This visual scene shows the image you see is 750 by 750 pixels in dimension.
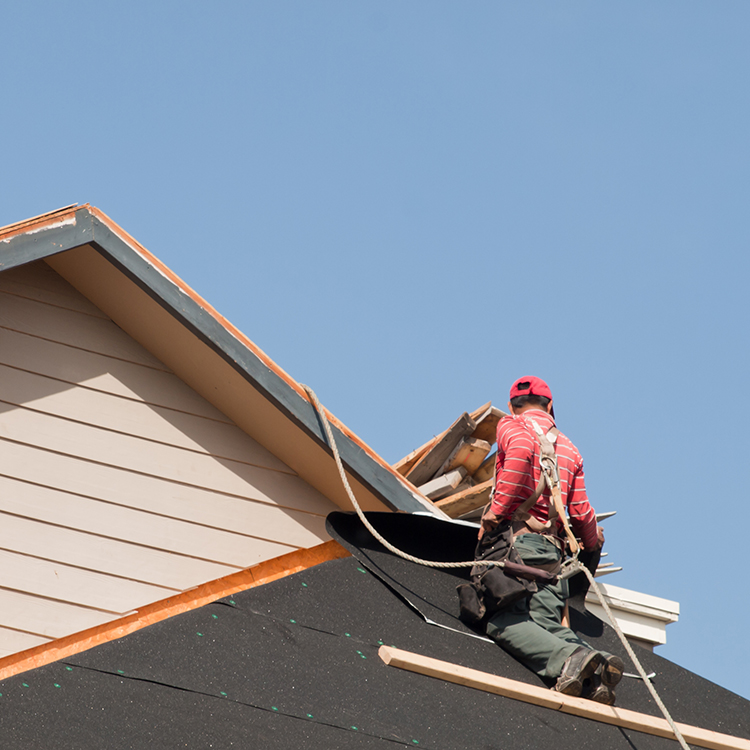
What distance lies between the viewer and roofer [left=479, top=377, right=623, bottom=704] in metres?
4.54

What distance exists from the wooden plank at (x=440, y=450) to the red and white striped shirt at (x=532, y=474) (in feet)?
3.98

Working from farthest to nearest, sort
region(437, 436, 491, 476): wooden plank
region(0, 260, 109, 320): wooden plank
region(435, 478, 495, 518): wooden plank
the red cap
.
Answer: region(437, 436, 491, 476): wooden plank → region(435, 478, 495, 518): wooden plank → the red cap → region(0, 260, 109, 320): wooden plank

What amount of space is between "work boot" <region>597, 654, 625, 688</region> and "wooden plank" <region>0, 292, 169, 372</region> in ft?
9.61

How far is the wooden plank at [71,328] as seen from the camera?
5.04m

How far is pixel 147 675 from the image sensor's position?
3.67 meters

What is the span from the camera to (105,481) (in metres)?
4.89

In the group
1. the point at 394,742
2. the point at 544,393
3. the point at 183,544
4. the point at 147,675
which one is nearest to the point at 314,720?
the point at 394,742

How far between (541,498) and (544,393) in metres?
0.86

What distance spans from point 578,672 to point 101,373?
3088 mm

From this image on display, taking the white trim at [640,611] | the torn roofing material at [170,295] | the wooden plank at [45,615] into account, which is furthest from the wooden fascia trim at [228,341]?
the white trim at [640,611]

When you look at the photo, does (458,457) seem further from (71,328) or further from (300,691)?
(300,691)

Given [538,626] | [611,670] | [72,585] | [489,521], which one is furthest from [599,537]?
[72,585]

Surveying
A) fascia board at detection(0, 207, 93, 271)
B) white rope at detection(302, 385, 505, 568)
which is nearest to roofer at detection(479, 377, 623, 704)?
white rope at detection(302, 385, 505, 568)

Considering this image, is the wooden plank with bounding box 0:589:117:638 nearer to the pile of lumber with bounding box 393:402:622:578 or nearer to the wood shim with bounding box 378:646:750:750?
the wood shim with bounding box 378:646:750:750
